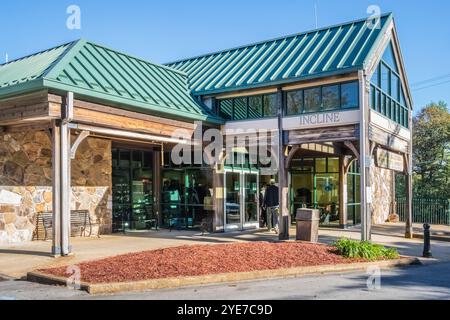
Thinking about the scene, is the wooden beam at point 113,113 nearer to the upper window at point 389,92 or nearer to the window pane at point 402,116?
the upper window at point 389,92

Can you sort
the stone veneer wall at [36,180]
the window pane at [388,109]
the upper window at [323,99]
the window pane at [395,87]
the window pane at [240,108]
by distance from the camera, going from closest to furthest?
the stone veneer wall at [36,180] → the upper window at [323,99] → the window pane at [240,108] → the window pane at [388,109] → the window pane at [395,87]

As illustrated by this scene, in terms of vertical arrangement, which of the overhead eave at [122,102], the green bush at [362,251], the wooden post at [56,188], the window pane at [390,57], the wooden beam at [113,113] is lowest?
the green bush at [362,251]

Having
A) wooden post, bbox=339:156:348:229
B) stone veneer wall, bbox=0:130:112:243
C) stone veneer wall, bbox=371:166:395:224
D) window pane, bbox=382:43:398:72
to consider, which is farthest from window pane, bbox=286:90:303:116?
stone veneer wall, bbox=371:166:395:224

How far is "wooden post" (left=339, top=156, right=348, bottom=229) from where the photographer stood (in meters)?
20.8

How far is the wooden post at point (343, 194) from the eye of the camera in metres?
20.8

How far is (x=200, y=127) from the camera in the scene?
1605 centimetres

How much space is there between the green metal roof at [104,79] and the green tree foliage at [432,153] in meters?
23.3

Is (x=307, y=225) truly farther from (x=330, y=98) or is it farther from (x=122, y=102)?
(x=122, y=102)

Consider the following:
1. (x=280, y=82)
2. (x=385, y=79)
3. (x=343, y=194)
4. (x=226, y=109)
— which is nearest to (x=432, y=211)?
(x=343, y=194)

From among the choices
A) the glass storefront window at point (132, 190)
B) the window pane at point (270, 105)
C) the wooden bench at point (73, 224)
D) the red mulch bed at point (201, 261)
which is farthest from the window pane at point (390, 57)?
the wooden bench at point (73, 224)

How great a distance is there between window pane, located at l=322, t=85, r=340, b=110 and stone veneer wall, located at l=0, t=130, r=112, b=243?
7948 mm

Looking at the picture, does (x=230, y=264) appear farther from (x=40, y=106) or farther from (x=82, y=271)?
(x=40, y=106)

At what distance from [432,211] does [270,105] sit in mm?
14502

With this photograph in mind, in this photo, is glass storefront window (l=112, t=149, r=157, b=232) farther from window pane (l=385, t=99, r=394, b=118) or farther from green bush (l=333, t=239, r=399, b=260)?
window pane (l=385, t=99, r=394, b=118)
